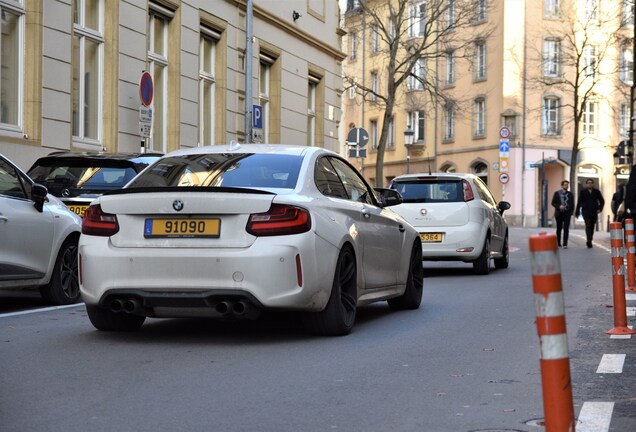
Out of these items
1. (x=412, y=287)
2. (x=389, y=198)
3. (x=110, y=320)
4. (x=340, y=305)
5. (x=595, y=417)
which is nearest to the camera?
(x=595, y=417)

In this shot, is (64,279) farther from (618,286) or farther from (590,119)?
(590,119)

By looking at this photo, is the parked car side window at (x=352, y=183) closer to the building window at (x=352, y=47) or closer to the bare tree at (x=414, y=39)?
the bare tree at (x=414, y=39)

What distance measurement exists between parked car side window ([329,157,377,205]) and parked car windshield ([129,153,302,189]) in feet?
2.50

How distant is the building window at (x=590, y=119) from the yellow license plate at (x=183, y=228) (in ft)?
181

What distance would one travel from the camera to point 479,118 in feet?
203

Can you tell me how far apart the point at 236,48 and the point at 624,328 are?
1958 centimetres

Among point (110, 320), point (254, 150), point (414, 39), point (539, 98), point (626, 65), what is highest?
point (414, 39)

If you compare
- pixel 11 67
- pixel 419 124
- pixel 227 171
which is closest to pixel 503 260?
pixel 11 67

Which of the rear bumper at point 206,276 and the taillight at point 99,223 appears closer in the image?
the rear bumper at point 206,276

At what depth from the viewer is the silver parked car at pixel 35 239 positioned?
10.5 meters

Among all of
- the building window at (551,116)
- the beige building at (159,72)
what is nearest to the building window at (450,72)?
the building window at (551,116)

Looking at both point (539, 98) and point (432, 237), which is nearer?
point (432, 237)

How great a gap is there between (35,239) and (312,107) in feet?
77.9

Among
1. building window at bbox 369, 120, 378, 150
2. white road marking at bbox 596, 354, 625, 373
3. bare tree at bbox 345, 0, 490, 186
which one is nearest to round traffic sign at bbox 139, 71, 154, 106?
white road marking at bbox 596, 354, 625, 373
